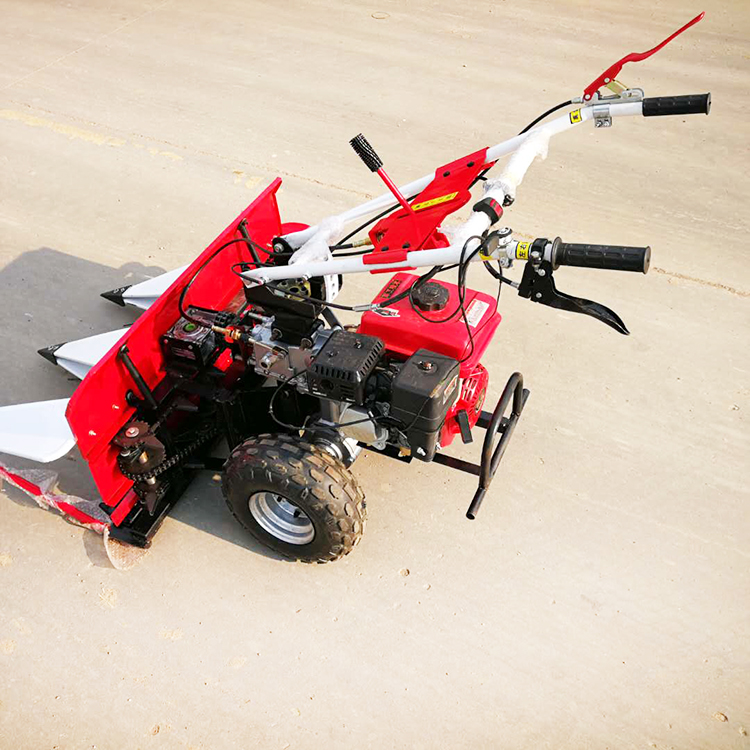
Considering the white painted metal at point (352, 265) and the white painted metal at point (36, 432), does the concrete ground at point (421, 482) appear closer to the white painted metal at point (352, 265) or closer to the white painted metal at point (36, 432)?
the white painted metal at point (36, 432)

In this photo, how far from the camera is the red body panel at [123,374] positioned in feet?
11.1

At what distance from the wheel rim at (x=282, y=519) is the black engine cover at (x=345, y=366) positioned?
67 cm

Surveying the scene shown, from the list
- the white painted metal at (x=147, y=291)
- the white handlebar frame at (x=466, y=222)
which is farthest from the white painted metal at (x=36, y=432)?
the white painted metal at (x=147, y=291)

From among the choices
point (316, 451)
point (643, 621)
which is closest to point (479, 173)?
point (316, 451)

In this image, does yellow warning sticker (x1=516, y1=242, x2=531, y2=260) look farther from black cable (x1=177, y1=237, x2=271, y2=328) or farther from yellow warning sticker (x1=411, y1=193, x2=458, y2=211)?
black cable (x1=177, y1=237, x2=271, y2=328)

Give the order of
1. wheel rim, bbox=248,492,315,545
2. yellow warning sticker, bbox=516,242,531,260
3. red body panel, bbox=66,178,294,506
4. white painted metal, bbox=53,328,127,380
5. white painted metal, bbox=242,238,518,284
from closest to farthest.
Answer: yellow warning sticker, bbox=516,242,531,260 < white painted metal, bbox=242,238,518,284 < red body panel, bbox=66,178,294,506 < wheel rim, bbox=248,492,315,545 < white painted metal, bbox=53,328,127,380

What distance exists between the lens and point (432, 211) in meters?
3.28

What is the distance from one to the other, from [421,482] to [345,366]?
4.13 feet

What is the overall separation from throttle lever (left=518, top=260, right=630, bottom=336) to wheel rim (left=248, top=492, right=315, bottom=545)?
5.11 feet

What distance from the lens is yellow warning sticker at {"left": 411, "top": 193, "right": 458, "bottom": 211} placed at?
326 cm

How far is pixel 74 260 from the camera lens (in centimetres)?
572

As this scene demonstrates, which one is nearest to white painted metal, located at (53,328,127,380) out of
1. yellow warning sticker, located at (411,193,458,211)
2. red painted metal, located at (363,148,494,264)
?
red painted metal, located at (363,148,494,264)

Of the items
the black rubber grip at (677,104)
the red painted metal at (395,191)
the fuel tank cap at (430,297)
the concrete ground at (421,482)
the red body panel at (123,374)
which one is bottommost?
the concrete ground at (421,482)

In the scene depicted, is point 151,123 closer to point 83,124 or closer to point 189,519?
point 83,124
